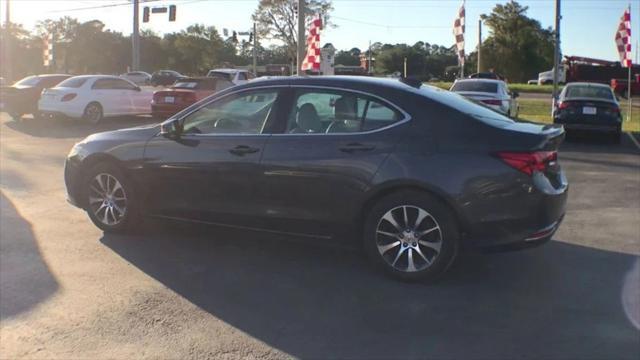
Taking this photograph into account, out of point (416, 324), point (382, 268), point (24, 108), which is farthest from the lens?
point (24, 108)

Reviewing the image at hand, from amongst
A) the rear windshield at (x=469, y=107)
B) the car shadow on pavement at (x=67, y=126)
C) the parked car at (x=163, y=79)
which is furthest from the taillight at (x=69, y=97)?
the parked car at (x=163, y=79)

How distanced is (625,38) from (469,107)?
62.6 feet

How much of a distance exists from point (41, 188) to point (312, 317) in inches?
242

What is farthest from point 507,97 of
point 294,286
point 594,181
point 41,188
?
point 294,286

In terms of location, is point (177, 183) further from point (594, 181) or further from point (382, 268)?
point (594, 181)

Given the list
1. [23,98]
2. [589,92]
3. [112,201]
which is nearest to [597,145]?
[589,92]

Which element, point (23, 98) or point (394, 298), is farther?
point (23, 98)

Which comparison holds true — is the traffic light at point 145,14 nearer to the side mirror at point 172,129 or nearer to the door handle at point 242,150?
the side mirror at point 172,129

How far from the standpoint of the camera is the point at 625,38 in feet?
71.8

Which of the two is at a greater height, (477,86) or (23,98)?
(477,86)

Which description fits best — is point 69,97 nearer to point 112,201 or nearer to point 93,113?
point 93,113

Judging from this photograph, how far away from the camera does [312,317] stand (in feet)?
14.9

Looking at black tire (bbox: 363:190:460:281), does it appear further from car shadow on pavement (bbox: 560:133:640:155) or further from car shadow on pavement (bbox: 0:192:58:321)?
car shadow on pavement (bbox: 560:133:640:155)

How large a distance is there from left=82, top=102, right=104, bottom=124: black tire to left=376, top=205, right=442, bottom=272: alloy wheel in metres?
15.8
